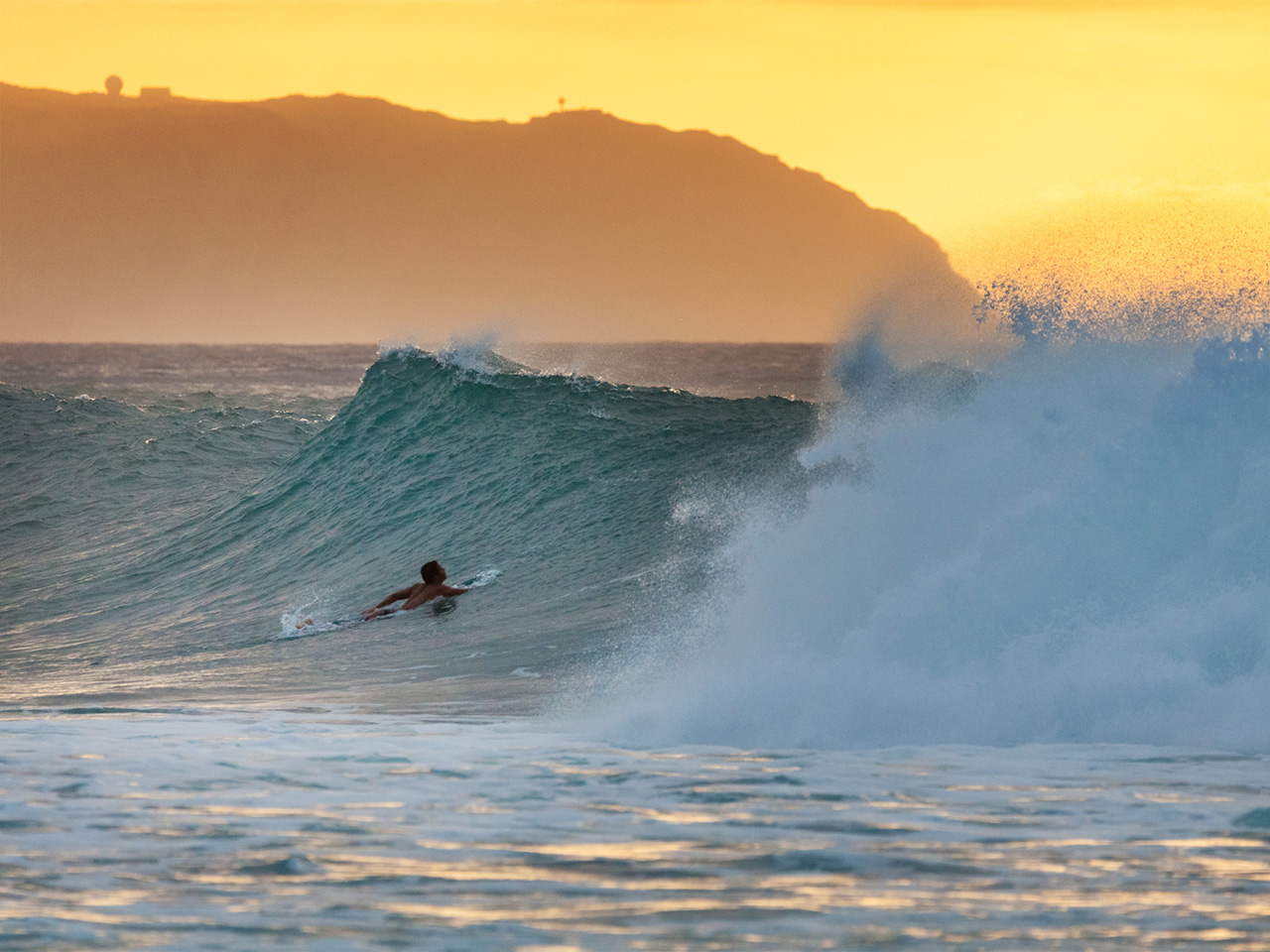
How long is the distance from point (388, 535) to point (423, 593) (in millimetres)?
3190

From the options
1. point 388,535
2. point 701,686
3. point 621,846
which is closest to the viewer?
point 621,846

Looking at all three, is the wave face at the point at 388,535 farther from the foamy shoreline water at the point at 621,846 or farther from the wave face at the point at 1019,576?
the foamy shoreline water at the point at 621,846

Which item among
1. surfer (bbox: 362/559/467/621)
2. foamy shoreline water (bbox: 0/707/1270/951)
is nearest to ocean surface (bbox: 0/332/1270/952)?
foamy shoreline water (bbox: 0/707/1270/951)

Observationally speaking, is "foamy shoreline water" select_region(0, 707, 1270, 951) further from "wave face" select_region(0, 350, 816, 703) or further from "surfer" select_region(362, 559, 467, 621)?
"surfer" select_region(362, 559, 467, 621)

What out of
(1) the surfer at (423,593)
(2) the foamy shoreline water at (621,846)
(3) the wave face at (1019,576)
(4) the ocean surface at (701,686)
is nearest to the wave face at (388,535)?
(4) the ocean surface at (701,686)

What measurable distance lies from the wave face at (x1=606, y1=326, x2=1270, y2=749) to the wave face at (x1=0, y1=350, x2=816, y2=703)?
5.43ft

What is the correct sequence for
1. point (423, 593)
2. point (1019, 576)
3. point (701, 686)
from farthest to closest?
point (423, 593), point (1019, 576), point (701, 686)

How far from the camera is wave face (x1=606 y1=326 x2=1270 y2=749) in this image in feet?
26.7

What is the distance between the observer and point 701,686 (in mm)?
8586

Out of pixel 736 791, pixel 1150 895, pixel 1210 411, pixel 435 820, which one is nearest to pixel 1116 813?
pixel 1150 895

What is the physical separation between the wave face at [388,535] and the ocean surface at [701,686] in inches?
3.3

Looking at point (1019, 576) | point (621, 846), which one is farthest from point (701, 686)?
point (621, 846)

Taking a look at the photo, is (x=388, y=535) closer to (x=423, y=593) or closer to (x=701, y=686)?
(x=423, y=593)

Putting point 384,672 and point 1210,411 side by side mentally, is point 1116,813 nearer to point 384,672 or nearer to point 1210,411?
point 1210,411
